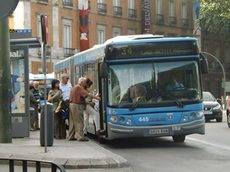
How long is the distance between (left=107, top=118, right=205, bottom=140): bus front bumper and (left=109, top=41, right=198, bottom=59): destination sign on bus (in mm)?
1759

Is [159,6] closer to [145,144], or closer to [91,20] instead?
[91,20]

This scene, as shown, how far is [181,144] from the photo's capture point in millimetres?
18484

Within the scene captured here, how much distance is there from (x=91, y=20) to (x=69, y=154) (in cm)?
4903

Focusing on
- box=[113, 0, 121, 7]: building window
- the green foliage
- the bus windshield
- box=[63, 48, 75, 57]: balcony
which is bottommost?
the bus windshield

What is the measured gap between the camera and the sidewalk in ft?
41.8

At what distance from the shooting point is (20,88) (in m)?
18.7

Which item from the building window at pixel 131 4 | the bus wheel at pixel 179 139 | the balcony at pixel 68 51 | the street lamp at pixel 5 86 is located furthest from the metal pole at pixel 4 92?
the building window at pixel 131 4

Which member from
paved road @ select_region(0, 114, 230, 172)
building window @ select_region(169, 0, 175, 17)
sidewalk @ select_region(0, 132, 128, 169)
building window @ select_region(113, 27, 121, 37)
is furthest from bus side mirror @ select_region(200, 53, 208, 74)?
building window @ select_region(169, 0, 175, 17)

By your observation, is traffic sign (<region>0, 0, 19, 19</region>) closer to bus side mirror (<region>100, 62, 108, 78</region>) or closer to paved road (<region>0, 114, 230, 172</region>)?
paved road (<region>0, 114, 230, 172</region>)

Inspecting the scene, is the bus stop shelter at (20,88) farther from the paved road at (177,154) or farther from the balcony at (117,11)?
the balcony at (117,11)

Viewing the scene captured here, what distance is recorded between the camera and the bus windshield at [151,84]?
17031mm

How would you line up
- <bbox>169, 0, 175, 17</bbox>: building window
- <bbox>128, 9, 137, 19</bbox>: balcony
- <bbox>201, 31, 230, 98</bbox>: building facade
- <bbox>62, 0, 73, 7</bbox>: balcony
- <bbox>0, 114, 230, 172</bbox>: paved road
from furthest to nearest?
1. <bbox>201, 31, 230, 98</bbox>: building facade
2. <bbox>169, 0, 175, 17</bbox>: building window
3. <bbox>128, 9, 137, 19</bbox>: balcony
4. <bbox>62, 0, 73, 7</bbox>: balcony
5. <bbox>0, 114, 230, 172</bbox>: paved road

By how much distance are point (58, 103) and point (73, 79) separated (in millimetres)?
3991

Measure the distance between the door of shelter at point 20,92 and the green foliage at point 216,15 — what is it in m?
48.0
